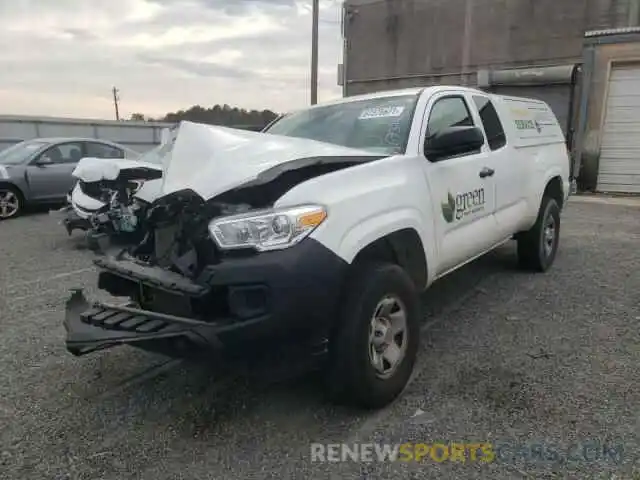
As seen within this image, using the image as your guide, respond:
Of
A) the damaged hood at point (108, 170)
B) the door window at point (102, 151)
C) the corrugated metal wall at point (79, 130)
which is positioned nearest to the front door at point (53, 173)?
the door window at point (102, 151)

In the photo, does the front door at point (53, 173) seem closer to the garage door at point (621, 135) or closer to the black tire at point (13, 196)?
the black tire at point (13, 196)

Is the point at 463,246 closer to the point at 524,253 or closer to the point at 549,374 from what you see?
the point at 549,374

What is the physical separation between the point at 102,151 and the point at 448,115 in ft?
30.3

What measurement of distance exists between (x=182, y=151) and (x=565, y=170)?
4888 mm

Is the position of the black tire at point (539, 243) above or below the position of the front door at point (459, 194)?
below

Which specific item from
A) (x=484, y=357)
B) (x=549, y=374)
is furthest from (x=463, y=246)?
(x=549, y=374)

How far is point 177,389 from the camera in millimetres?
3236

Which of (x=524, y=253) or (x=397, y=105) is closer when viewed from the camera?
(x=397, y=105)

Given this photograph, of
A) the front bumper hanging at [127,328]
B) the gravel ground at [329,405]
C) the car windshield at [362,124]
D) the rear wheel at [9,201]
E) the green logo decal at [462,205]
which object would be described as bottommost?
the gravel ground at [329,405]

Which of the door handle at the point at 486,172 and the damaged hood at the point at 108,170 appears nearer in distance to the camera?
the door handle at the point at 486,172

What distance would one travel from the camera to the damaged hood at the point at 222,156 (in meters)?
2.66

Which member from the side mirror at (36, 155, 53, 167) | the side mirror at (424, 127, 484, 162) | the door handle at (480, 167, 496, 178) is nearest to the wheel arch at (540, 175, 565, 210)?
the door handle at (480, 167, 496, 178)

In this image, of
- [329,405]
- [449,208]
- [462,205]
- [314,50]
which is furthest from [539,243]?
[314,50]

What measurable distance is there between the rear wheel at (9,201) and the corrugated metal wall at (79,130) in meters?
6.12
